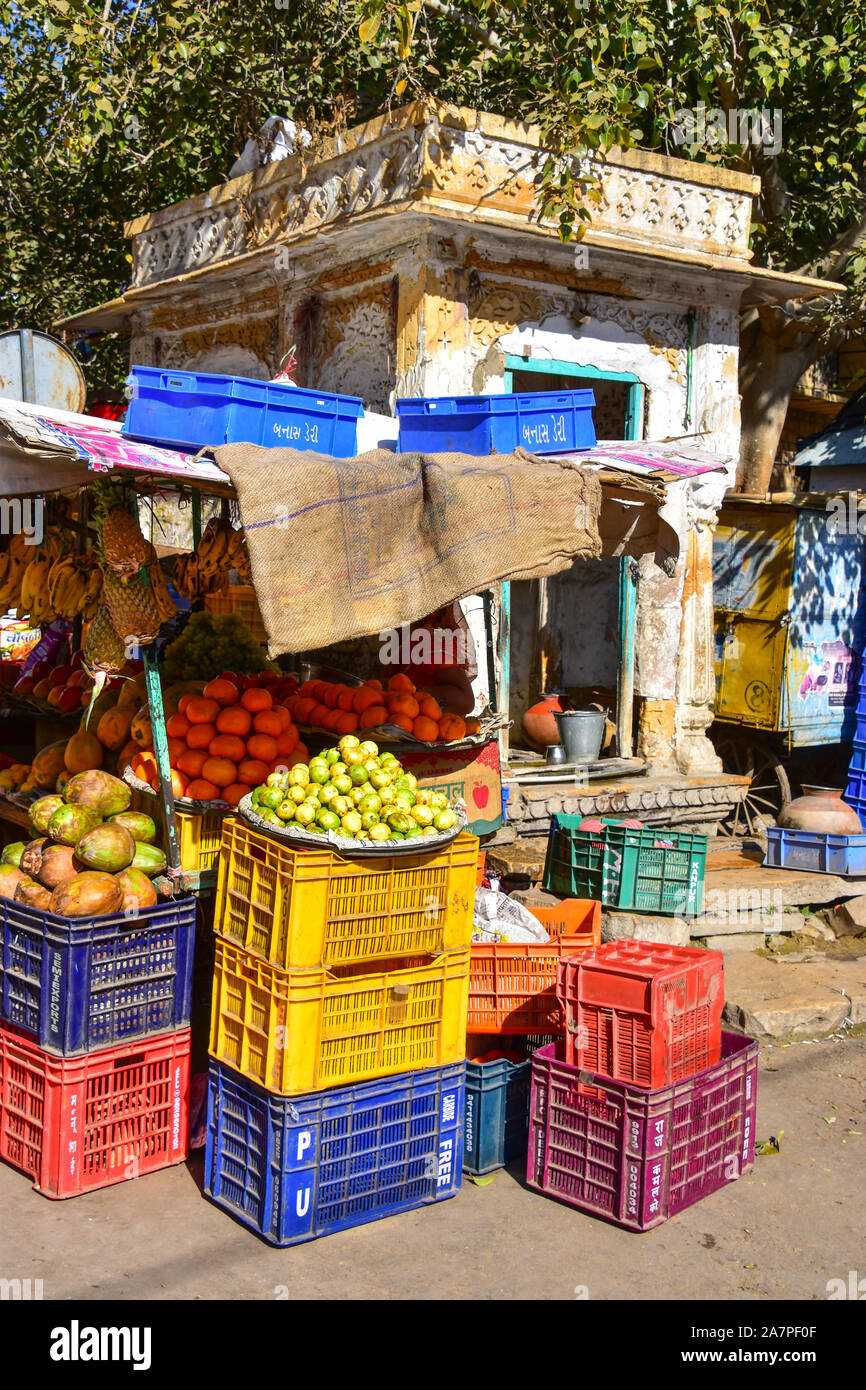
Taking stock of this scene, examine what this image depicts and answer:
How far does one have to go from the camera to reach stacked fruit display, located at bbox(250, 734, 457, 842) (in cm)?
423

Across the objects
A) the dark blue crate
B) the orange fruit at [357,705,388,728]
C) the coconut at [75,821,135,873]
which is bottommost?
the dark blue crate

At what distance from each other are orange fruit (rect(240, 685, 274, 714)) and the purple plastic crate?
202 cm

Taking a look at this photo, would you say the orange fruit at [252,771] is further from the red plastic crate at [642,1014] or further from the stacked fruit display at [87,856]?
the red plastic crate at [642,1014]

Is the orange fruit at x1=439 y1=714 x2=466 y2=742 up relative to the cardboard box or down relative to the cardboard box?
up

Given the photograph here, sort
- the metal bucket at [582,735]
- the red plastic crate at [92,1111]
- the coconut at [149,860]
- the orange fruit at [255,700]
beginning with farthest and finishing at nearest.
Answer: the metal bucket at [582,735]
the orange fruit at [255,700]
the coconut at [149,860]
the red plastic crate at [92,1111]

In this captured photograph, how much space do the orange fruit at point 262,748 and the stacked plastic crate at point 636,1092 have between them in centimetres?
166

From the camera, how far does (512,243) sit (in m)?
7.98

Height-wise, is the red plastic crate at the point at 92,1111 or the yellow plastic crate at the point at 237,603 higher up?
the yellow plastic crate at the point at 237,603

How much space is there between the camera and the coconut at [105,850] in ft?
15.5

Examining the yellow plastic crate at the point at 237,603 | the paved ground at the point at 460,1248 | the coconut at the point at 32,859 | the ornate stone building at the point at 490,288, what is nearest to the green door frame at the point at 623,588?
the ornate stone building at the point at 490,288

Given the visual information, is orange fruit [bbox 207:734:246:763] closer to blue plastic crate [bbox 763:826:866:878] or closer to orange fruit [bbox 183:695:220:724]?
orange fruit [bbox 183:695:220:724]

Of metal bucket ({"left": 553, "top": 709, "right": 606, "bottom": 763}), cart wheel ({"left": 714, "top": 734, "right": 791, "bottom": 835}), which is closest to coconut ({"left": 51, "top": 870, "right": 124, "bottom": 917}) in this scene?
metal bucket ({"left": 553, "top": 709, "right": 606, "bottom": 763})

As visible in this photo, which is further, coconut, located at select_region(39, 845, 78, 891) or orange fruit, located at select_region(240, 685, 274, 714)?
orange fruit, located at select_region(240, 685, 274, 714)

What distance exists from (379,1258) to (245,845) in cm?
151
